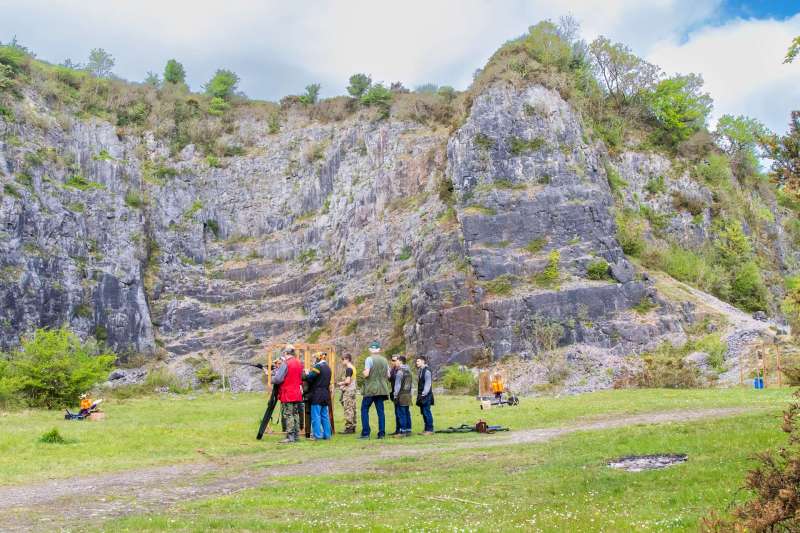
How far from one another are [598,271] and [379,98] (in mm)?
26910

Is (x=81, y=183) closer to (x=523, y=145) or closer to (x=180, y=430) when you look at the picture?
(x=523, y=145)

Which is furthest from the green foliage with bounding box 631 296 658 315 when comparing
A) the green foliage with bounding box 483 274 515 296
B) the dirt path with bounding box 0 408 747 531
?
the dirt path with bounding box 0 408 747 531

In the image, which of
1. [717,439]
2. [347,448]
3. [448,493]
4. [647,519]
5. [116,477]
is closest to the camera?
[647,519]

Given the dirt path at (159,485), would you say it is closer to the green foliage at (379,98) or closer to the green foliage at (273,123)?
the green foliage at (379,98)

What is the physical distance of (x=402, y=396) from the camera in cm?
1691

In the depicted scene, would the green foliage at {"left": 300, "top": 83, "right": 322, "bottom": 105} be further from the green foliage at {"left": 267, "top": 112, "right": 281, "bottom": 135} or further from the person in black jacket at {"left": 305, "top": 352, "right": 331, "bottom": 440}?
the person in black jacket at {"left": 305, "top": 352, "right": 331, "bottom": 440}

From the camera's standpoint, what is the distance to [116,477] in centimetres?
1166

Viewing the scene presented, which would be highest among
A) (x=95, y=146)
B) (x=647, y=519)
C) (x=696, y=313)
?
(x=95, y=146)

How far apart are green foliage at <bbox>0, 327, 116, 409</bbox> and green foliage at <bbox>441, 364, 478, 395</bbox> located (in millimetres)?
17172

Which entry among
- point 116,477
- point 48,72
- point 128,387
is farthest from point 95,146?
point 116,477

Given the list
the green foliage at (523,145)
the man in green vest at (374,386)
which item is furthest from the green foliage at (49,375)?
the green foliage at (523,145)

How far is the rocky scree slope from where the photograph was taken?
40656 millimetres

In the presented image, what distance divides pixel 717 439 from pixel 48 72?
2414 inches

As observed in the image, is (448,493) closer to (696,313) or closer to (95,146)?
(696,313)
